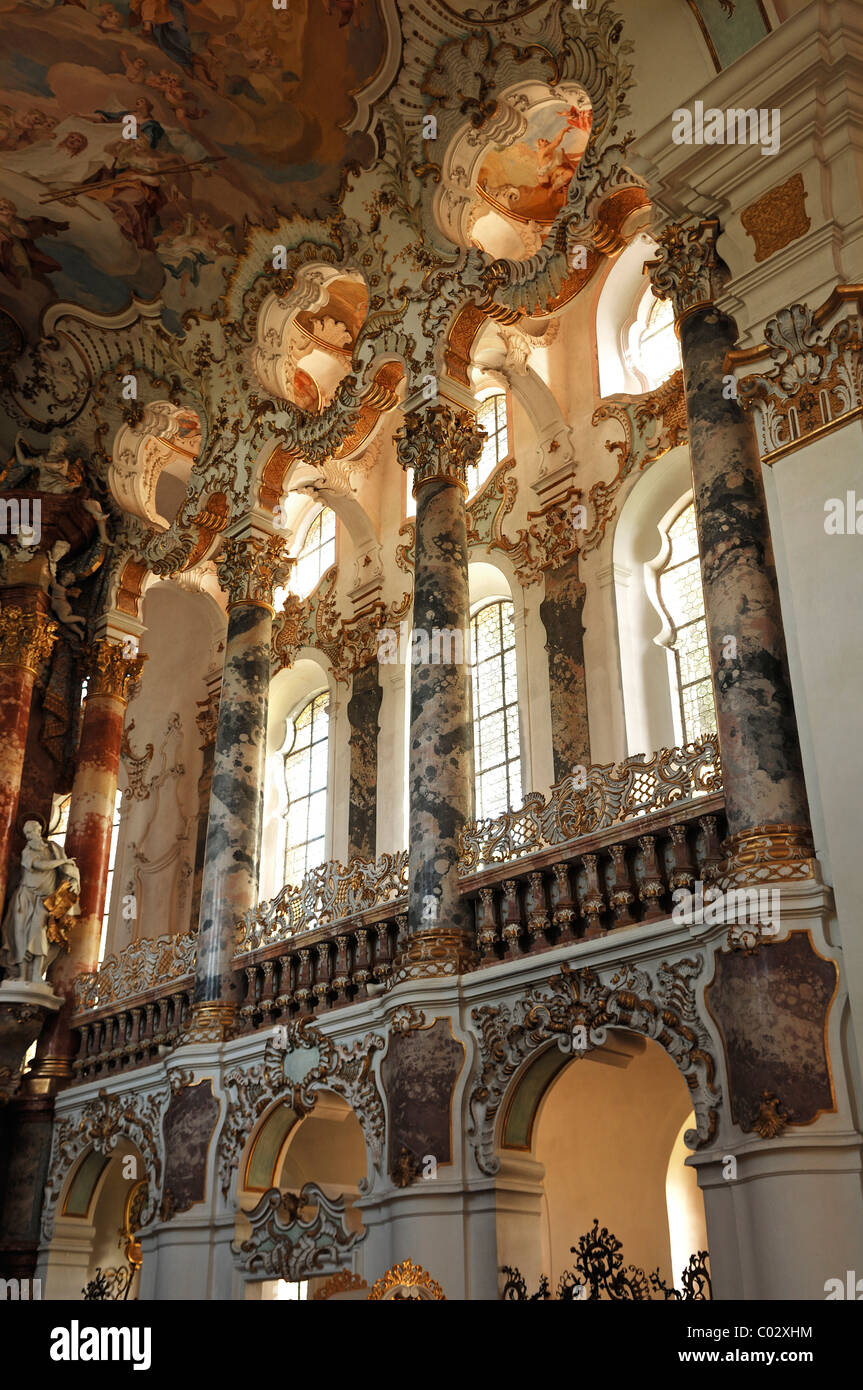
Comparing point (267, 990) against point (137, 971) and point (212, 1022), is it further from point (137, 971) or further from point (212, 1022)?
point (137, 971)

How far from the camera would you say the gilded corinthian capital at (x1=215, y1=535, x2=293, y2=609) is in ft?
41.2

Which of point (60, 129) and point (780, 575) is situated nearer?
point (780, 575)

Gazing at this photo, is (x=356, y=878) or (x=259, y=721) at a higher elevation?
(x=259, y=721)

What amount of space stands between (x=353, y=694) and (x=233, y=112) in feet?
20.8

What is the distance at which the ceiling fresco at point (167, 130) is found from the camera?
11.8m

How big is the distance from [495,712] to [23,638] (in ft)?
18.3

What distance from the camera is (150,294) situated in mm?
14273

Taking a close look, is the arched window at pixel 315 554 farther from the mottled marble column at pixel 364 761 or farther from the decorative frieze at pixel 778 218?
the decorative frieze at pixel 778 218

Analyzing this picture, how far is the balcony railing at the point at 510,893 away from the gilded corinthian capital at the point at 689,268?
3082mm

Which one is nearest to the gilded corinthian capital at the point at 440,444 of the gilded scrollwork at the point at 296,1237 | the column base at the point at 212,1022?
the column base at the point at 212,1022

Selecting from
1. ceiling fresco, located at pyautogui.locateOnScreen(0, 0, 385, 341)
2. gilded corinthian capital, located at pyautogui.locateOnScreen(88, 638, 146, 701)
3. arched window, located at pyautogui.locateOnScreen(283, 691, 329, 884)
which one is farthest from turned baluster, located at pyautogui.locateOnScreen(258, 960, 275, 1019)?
ceiling fresco, located at pyautogui.locateOnScreen(0, 0, 385, 341)

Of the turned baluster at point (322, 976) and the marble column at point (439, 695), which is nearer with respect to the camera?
the marble column at point (439, 695)

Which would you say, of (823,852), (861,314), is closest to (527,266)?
(861,314)

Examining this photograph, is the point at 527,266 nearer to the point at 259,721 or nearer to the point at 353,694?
the point at 259,721
